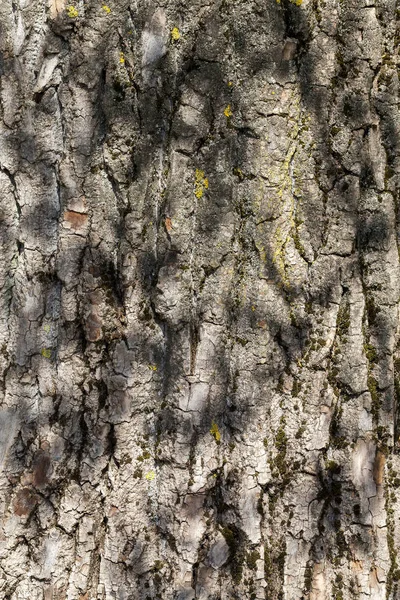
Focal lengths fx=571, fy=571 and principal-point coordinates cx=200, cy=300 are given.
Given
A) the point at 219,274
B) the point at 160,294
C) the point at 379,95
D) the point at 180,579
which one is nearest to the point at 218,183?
the point at 219,274

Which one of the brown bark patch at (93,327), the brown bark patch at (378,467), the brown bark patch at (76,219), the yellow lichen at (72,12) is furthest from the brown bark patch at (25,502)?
the yellow lichen at (72,12)

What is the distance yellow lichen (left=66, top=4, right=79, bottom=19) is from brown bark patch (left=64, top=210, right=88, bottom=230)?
0.60 meters

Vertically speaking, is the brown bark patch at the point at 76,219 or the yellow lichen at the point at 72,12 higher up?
the yellow lichen at the point at 72,12

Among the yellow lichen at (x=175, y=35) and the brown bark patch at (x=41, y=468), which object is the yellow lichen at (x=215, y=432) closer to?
the brown bark patch at (x=41, y=468)

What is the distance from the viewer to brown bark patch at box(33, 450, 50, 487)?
1863 millimetres

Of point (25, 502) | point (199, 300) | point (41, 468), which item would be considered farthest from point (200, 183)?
point (25, 502)

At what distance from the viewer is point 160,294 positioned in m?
1.82

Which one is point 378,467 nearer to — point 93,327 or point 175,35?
point 93,327

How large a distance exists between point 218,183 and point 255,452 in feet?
2.83

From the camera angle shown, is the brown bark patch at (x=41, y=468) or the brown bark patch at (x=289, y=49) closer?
the brown bark patch at (x=289, y=49)

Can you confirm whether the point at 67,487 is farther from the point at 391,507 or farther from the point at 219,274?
the point at 391,507

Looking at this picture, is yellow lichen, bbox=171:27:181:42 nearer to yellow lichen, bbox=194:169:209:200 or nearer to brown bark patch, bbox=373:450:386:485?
yellow lichen, bbox=194:169:209:200

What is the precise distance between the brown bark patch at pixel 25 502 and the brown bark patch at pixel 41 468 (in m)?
0.04

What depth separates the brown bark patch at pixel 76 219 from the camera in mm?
1818
